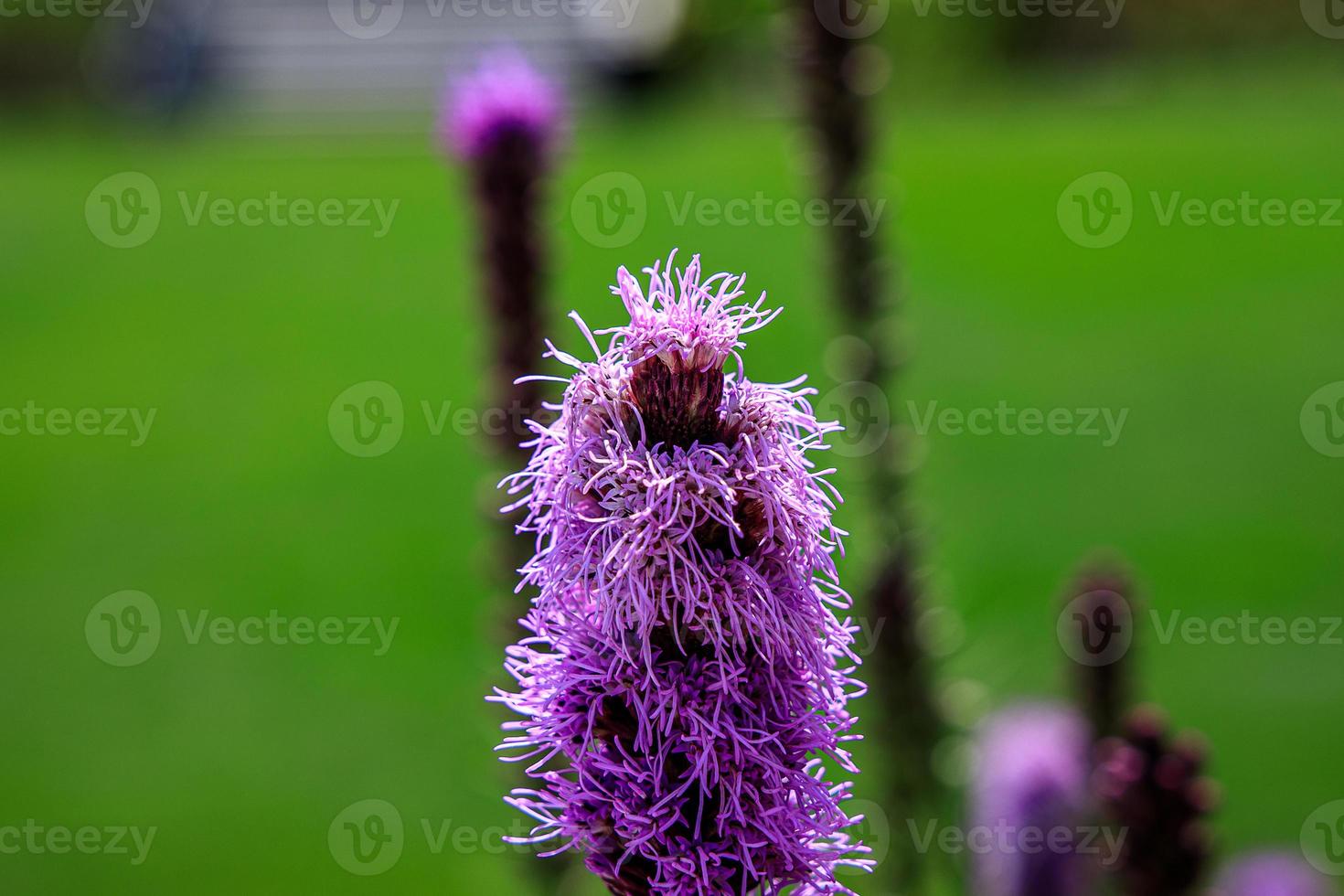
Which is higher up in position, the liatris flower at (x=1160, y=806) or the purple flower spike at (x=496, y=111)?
the purple flower spike at (x=496, y=111)

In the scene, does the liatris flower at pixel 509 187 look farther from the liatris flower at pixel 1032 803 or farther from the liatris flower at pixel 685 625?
the liatris flower at pixel 685 625

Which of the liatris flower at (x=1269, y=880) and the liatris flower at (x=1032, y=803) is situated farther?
the liatris flower at (x=1269, y=880)

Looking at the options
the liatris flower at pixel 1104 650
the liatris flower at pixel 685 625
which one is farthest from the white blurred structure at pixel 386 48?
the liatris flower at pixel 685 625

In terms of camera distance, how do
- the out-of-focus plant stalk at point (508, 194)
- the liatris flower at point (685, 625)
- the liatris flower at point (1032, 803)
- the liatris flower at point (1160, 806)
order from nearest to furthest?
the liatris flower at point (685, 625) < the liatris flower at point (1160, 806) < the liatris flower at point (1032, 803) < the out-of-focus plant stalk at point (508, 194)

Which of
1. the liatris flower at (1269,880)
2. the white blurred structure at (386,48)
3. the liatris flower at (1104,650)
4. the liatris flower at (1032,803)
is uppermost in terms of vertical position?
the white blurred structure at (386,48)

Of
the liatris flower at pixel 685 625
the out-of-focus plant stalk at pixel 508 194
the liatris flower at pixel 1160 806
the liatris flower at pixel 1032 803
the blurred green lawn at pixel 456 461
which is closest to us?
the liatris flower at pixel 685 625

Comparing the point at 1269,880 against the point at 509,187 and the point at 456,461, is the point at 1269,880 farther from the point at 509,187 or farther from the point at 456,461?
the point at 456,461
